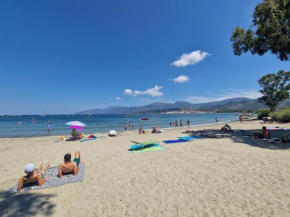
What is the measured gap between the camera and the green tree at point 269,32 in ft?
34.8

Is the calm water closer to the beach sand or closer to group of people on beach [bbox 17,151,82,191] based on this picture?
group of people on beach [bbox 17,151,82,191]

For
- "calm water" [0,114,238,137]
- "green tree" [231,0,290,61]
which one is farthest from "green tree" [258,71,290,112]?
"green tree" [231,0,290,61]

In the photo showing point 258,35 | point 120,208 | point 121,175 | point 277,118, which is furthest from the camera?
point 277,118

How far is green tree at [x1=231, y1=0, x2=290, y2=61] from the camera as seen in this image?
10602mm

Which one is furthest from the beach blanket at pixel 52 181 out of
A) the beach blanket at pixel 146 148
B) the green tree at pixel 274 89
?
the green tree at pixel 274 89

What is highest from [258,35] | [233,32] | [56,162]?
[233,32]

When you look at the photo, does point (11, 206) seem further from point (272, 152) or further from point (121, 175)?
point (272, 152)

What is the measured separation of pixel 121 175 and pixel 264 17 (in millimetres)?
14552

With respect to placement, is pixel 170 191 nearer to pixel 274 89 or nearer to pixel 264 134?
pixel 264 134

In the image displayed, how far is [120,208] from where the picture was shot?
148 inches

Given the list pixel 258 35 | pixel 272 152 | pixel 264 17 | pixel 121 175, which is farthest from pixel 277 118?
pixel 121 175

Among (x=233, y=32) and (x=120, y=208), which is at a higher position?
Answer: (x=233, y=32)

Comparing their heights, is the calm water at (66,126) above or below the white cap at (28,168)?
below

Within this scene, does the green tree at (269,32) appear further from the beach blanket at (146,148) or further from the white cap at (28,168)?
the white cap at (28,168)
